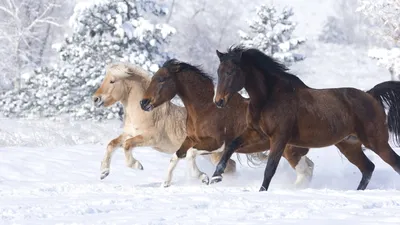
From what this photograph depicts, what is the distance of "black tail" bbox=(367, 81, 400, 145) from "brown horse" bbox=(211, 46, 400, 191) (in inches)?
7.0

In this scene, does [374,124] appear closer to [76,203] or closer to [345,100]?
[345,100]

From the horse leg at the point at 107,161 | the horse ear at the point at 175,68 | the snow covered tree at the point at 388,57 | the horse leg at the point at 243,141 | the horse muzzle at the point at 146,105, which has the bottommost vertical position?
→ the horse leg at the point at 107,161

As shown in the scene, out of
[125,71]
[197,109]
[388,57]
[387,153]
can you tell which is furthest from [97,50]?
[387,153]

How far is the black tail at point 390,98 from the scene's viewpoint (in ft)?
31.8

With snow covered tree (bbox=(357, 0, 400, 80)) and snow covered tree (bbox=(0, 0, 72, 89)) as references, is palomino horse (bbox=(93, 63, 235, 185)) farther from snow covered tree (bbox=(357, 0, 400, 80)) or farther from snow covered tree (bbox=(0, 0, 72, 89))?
snow covered tree (bbox=(0, 0, 72, 89))

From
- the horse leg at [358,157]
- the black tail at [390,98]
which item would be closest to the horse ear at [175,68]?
the horse leg at [358,157]

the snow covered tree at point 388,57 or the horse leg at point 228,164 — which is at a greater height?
the snow covered tree at point 388,57

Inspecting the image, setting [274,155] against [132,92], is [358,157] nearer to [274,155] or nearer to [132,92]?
[274,155]

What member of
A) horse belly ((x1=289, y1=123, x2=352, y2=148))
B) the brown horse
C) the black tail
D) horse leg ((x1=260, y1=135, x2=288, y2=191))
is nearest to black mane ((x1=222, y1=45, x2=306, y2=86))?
the brown horse

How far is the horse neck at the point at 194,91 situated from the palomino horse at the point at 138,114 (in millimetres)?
1334

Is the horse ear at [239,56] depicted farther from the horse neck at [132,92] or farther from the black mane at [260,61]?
the horse neck at [132,92]

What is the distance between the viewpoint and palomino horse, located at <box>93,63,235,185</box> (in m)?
10.6

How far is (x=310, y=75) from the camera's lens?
51.0 meters

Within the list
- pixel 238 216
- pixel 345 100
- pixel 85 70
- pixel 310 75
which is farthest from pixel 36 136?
pixel 310 75
